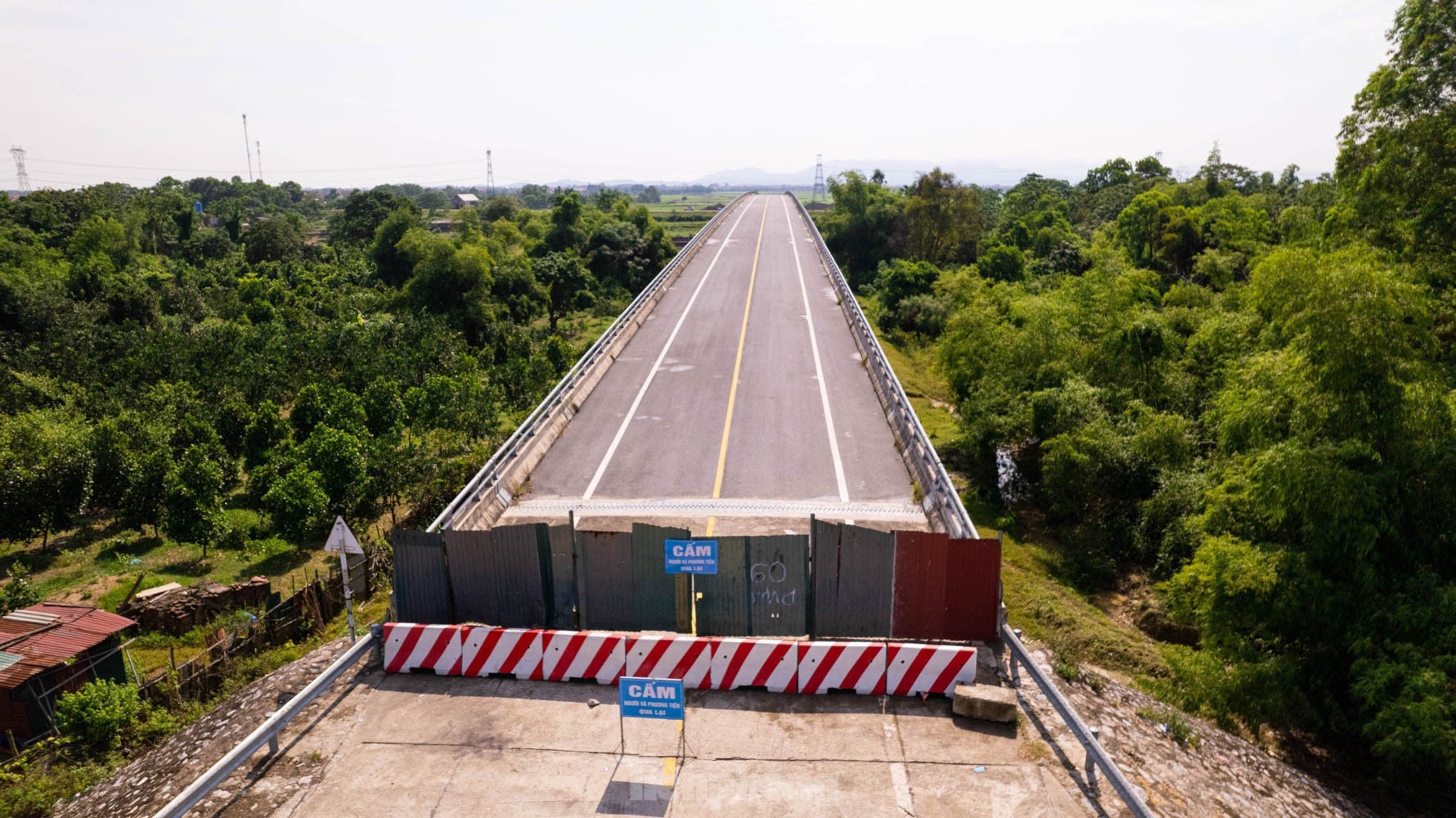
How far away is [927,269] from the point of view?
179 feet

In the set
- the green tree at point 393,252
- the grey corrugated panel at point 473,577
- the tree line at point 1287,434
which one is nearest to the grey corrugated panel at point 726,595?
the grey corrugated panel at point 473,577

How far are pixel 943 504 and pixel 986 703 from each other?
5.44 meters

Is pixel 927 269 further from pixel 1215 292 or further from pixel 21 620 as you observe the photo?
pixel 21 620

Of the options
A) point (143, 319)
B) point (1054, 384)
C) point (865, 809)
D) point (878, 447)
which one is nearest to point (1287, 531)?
point (878, 447)

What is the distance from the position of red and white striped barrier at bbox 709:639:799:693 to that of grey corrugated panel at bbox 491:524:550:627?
2853mm

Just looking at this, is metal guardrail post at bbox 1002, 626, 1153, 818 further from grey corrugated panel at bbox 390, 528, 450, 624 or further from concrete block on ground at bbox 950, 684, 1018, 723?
grey corrugated panel at bbox 390, 528, 450, 624

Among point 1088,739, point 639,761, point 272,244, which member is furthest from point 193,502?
point 272,244

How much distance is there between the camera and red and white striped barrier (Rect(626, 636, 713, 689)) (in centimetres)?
1098

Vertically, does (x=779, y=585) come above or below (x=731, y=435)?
above

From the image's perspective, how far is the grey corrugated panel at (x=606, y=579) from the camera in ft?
38.9

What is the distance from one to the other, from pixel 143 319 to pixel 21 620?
1549 inches

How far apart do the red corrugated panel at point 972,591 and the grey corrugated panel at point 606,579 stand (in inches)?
176

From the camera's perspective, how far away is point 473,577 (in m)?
12.2

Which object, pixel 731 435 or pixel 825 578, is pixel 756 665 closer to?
pixel 825 578
